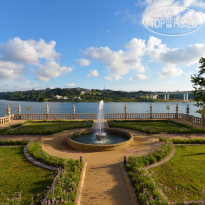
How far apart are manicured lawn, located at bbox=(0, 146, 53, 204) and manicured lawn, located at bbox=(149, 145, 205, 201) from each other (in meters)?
4.45

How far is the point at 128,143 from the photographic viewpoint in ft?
31.5

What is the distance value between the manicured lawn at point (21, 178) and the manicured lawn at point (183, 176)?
14.6ft

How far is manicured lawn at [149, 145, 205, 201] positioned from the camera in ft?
14.1

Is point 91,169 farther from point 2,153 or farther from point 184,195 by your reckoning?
point 2,153

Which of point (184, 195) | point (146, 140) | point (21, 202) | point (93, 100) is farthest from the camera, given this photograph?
point (93, 100)

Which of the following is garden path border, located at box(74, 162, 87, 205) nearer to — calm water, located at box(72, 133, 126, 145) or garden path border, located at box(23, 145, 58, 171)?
garden path border, located at box(23, 145, 58, 171)

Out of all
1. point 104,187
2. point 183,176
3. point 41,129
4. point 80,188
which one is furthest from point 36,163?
point 41,129

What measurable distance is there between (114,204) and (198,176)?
3798 mm

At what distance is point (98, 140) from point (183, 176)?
6.99 metres

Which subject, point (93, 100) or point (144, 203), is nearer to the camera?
point (144, 203)

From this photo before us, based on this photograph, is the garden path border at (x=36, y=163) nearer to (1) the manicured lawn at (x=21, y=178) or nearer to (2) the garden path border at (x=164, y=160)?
(1) the manicured lawn at (x=21, y=178)

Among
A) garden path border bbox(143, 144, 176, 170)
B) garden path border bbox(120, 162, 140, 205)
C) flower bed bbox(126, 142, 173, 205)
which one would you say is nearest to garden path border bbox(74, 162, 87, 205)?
garden path border bbox(120, 162, 140, 205)

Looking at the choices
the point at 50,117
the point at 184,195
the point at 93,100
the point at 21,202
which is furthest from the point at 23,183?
the point at 93,100

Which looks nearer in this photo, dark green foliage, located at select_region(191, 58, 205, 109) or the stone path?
the stone path
